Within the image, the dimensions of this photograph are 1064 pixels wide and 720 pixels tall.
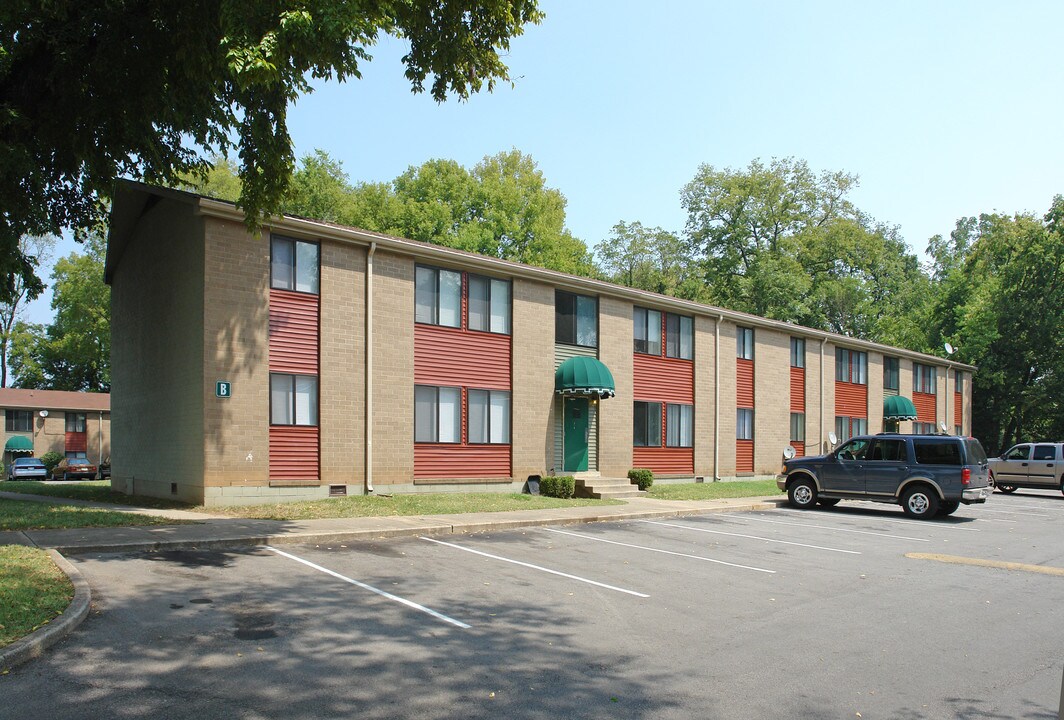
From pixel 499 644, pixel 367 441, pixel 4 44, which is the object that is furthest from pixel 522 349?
pixel 499 644

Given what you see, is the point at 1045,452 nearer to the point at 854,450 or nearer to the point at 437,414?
the point at 854,450

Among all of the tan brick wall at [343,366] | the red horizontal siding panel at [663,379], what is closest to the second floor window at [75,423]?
the red horizontal siding panel at [663,379]

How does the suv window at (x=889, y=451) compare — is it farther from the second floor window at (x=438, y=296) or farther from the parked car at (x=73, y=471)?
the parked car at (x=73, y=471)

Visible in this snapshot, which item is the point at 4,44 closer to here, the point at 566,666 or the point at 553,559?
the point at 553,559

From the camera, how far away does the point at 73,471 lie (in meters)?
48.4

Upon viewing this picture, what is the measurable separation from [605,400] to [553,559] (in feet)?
46.6

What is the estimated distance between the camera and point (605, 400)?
26.5m

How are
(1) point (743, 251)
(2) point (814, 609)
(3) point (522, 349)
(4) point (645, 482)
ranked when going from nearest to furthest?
(2) point (814, 609) → (3) point (522, 349) → (4) point (645, 482) → (1) point (743, 251)

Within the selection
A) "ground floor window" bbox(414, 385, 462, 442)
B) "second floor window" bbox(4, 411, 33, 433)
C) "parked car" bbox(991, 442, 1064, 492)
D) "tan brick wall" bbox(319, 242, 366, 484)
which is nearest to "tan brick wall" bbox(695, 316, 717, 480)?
"ground floor window" bbox(414, 385, 462, 442)

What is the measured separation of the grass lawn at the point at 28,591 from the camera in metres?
7.15

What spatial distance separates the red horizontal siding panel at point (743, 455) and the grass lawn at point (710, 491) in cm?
209

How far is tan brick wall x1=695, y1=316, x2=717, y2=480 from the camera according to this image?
30312 mm

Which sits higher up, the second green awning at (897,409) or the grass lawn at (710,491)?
the second green awning at (897,409)

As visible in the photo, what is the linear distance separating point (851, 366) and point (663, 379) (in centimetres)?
1492
